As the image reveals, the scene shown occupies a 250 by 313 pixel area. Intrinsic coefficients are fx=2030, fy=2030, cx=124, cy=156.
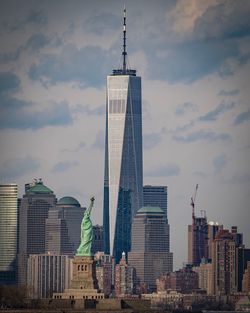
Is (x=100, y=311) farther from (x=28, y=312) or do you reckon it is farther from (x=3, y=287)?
(x=3, y=287)

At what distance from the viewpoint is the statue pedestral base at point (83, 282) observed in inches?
5039

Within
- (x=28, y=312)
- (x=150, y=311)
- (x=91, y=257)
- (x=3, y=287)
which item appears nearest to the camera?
(x=28, y=312)

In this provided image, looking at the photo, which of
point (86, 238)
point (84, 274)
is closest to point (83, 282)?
point (84, 274)

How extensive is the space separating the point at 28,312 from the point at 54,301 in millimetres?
9999

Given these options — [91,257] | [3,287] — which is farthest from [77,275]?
[3,287]

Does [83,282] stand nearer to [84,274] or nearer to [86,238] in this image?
[84,274]

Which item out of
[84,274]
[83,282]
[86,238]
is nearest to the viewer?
[83,282]

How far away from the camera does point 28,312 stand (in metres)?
113

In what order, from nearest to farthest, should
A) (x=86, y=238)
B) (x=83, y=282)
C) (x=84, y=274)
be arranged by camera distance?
(x=83, y=282) → (x=84, y=274) → (x=86, y=238)

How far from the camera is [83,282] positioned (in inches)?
5108

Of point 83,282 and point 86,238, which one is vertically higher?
point 86,238

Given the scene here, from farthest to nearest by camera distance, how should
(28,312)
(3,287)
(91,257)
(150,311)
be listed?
(3,287) → (91,257) → (150,311) → (28,312)

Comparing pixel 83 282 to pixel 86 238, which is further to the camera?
pixel 86 238

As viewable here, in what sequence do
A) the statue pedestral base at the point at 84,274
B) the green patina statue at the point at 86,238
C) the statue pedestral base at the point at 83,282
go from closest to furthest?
the statue pedestral base at the point at 83,282 < the statue pedestral base at the point at 84,274 < the green patina statue at the point at 86,238
